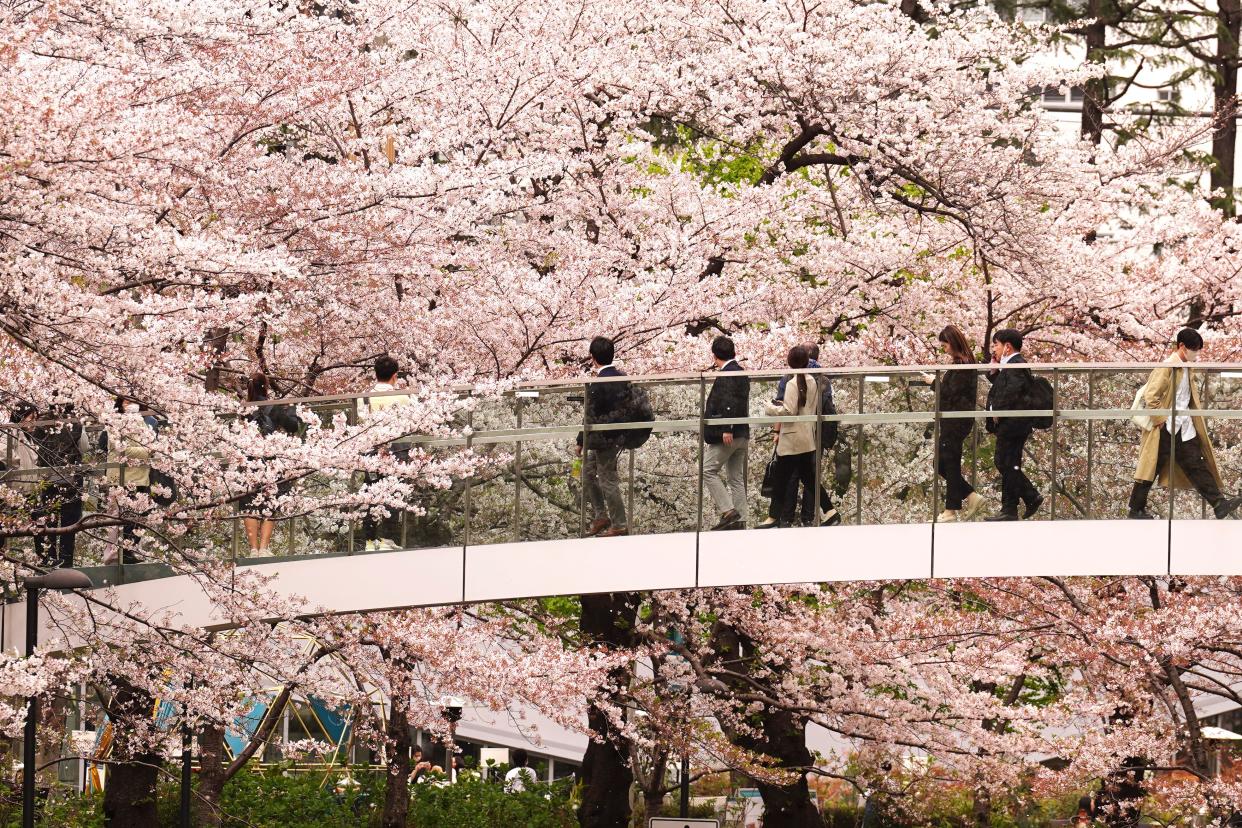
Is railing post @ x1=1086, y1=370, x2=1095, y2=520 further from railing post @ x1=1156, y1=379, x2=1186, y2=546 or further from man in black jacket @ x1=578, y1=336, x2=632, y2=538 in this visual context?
man in black jacket @ x1=578, y1=336, x2=632, y2=538

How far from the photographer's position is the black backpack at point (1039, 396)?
41.3ft

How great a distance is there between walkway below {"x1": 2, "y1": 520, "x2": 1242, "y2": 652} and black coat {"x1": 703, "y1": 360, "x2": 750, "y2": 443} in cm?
79

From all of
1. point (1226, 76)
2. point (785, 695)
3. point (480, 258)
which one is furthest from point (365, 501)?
point (1226, 76)

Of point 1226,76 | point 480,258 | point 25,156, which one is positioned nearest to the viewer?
point 25,156

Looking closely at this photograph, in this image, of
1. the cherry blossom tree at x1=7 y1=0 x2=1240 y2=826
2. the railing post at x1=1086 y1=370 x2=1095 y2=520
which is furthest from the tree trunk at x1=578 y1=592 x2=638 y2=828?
the railing post at x1=1086 y1=370 x2=1095 y2=520

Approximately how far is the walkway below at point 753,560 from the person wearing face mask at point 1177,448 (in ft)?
0.65

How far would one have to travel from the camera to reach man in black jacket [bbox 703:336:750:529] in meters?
12.5

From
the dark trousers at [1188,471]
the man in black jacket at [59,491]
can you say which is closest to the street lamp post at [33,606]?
the man in black jacket at [59,491]

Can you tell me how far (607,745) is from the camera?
53.2ft

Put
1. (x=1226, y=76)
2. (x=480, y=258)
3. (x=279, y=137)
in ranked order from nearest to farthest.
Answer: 1. (x=480, y=258)
2. (x=279, y=137)
3. (x=1226, y=76)

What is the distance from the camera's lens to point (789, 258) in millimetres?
17156

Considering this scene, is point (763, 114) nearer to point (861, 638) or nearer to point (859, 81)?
point (859, 81)

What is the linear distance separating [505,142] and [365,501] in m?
5.37

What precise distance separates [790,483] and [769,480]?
175 millimetres
